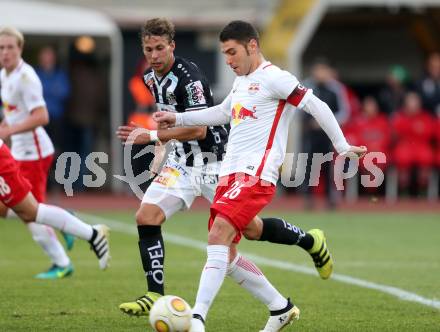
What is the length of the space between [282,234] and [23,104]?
3.64 meters

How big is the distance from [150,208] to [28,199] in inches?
51.9

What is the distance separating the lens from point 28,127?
10.1m

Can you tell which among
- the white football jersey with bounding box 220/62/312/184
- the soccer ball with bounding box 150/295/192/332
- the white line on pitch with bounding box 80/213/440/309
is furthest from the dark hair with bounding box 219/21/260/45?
the white line on pitch with bounding box 80/213/440/309

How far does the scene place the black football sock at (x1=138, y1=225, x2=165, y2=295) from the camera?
7836 mm

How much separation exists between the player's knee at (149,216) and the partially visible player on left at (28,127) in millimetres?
2425

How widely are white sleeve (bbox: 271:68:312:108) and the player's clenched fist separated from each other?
714 mm

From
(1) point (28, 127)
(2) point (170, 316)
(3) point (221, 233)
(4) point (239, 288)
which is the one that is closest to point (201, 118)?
(3) point (221, 233)

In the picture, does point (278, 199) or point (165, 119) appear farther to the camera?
point (278, 199)

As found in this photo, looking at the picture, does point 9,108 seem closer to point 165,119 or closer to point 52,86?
point 165,119

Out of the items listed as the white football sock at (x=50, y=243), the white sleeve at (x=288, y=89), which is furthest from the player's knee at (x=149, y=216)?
the white football sock at (x=50, y=243)

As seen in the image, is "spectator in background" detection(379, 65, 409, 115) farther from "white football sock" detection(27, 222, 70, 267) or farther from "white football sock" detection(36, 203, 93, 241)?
"white football sock" detection(36, 203, 93, 241)

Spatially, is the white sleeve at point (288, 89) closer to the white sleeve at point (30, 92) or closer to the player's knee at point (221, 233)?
the player's knee at point (221, 233)

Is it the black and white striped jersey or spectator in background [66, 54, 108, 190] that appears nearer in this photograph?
the black and white striped jersey

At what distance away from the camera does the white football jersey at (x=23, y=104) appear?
1035 centimetres
